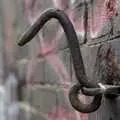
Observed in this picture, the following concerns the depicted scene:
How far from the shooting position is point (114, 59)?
1030 mm

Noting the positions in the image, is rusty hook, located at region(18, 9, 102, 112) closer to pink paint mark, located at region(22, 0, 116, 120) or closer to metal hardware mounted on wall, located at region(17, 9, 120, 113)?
metal hardware mounted on wall, located at region(17, 9, 120, 113)

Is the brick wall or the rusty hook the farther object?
the brick wall

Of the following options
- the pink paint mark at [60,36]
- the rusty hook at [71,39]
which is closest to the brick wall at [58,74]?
the pink paint mark at [60,36]

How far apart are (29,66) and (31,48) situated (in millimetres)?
128

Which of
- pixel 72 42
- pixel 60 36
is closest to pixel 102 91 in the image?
pixel 72 42

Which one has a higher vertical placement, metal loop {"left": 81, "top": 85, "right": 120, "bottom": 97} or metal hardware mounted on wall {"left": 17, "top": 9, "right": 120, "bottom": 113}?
metal hardware mounted on wall {"left": 17, "top": 9, "right": 120, "bottom": 113}

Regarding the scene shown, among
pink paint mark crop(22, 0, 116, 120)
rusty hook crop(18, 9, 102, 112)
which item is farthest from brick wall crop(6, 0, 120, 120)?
rusty hook crop(18, 9, 102, 112)

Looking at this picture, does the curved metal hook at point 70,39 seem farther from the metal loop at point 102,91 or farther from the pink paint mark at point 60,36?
the pink paint mark at point 60,36

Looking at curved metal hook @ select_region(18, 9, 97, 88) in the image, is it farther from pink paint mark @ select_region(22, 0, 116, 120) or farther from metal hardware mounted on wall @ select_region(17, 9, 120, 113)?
pink paint mark @ select_region(22, 0, 116, 120)

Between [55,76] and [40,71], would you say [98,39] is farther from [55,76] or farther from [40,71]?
[40,71]

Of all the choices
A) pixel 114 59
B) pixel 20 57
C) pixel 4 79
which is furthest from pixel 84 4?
pixel 4 79

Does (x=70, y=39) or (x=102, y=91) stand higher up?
(x=70, y=39)

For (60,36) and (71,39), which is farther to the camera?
(60,36)

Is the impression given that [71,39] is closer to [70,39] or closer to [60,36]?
[70,39]
